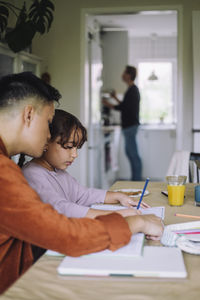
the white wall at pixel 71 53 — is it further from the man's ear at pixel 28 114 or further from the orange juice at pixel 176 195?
the man's ear at pixel 28 114

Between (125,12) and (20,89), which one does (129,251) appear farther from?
(125,12)

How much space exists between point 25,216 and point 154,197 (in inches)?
37.9

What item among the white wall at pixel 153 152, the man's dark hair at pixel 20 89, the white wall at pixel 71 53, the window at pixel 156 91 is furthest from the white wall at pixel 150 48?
the man's dark hair at pixel 20 89

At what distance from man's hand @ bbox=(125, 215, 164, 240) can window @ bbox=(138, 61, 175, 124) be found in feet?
24.6

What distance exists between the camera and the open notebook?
874 mm

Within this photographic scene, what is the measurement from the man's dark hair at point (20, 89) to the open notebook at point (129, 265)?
48 centimetres

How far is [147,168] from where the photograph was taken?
652cm

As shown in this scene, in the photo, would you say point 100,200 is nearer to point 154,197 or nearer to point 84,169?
point 154,197

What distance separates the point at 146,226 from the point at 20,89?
0.53 metres

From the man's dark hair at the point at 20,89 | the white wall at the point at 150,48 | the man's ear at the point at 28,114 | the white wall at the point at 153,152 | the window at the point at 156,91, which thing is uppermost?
the white wall at the point at 150,48

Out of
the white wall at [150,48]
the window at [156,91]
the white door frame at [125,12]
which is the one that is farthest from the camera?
the window at [156,91]

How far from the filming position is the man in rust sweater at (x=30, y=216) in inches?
37.3

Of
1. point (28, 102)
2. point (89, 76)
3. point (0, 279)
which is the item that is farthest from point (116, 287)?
point (89, 76)

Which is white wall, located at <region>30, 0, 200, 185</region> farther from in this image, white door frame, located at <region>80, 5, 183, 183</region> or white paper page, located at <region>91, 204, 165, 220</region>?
white paper page, located at <region>91, 204, 165, 220</region>
